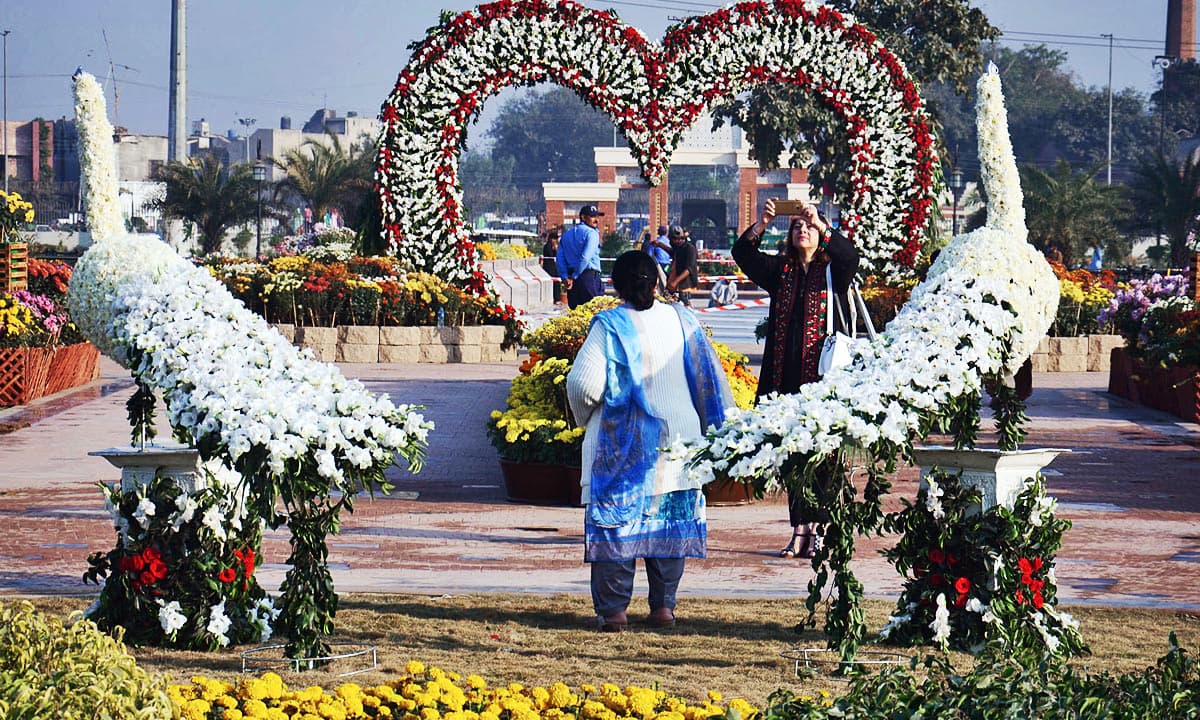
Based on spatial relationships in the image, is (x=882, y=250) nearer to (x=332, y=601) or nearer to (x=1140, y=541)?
(x=1140, y=541)

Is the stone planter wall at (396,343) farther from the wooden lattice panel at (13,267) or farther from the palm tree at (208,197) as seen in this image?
the palm tree at (208,197)

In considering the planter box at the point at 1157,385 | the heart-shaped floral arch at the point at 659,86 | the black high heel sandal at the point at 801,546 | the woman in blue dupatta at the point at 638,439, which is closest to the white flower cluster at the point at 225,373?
the woman in blue dupatta at the point at 638,439

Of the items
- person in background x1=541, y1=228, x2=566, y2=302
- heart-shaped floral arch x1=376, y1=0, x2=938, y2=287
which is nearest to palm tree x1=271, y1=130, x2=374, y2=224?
person in background x1=541, y1=228, x2=566, y2=302

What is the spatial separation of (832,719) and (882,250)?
13.0 metres

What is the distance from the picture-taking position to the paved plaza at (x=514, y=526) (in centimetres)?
715

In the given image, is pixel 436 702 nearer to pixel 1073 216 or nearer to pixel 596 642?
pixel 596 642

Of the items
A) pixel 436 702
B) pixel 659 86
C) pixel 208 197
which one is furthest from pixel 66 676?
pixel 208 197

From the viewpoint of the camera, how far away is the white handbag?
6.84 m

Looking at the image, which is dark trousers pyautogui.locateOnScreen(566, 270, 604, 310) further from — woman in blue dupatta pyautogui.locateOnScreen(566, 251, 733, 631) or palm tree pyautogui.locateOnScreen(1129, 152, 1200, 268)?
palm tree pyautogui.locateOnScreen(1129, 152, 1200, 268)

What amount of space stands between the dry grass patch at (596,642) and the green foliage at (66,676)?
1.70 metres

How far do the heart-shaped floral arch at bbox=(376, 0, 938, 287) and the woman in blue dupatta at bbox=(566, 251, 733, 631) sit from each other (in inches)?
383

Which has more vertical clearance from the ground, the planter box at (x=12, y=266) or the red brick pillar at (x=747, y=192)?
the red brick pillar at (x=747, y=192)

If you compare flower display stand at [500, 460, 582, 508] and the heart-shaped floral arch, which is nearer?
flower display stand at [500, 460, 582, 508]

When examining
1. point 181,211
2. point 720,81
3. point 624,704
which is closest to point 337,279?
point 720,81
